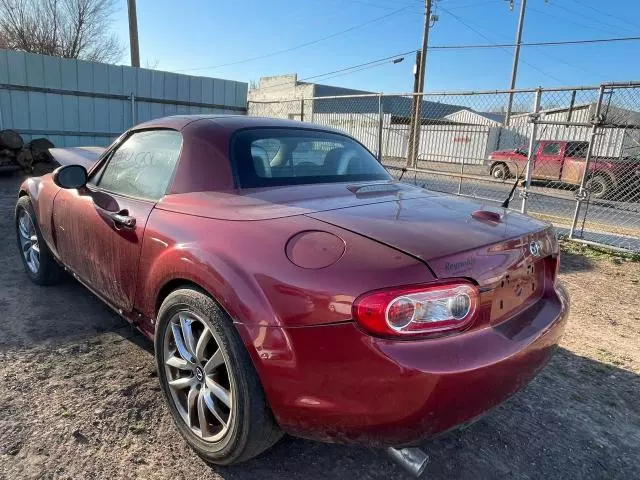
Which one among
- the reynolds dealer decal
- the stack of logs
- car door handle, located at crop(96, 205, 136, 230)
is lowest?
the stack of logs

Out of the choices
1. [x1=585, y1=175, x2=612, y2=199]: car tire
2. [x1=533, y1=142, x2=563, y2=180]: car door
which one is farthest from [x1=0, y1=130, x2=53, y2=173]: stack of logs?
[x1=533, y1=142, x2=563, y2=180]: car door

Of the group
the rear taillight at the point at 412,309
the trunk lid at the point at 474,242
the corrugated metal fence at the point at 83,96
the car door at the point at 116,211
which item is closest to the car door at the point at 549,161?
the corrugated metal fence at the point at 83,96

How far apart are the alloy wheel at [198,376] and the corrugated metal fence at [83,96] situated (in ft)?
37.6

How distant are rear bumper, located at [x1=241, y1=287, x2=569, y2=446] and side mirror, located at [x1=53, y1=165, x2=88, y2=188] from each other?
202 centimetres

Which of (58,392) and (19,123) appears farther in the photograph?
(19,123)

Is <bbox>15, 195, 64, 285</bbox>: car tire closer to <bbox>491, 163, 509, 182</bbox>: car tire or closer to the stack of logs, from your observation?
the stack of logs

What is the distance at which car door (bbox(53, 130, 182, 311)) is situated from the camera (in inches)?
104

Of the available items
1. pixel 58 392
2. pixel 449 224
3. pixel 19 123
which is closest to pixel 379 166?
pixel 449 224

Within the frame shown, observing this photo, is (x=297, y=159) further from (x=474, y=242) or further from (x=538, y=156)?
(x=538, y=156)

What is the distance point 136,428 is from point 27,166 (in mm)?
10499

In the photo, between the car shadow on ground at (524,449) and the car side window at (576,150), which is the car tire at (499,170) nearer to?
the car side window at (576,150)

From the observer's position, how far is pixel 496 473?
2.18m

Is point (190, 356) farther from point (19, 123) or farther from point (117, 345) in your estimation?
point (19, 123)

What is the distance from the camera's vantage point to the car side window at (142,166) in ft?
8.90
